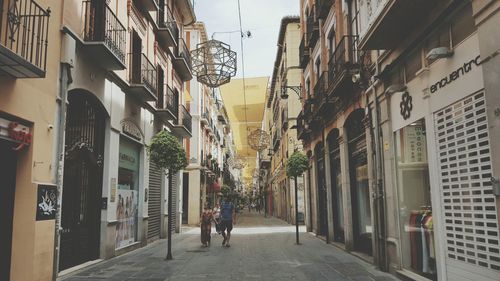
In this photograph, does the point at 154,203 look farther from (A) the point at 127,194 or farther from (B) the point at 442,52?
(B) the point at 442,52

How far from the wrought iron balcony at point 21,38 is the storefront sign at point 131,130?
5.24 metres

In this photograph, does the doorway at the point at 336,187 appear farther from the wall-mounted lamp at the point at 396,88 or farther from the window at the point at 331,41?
the wall-mounted lamp at the point at 396,88

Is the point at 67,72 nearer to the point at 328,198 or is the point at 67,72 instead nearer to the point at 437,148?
the point at 437,148

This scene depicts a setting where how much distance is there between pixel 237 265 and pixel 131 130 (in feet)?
19.2

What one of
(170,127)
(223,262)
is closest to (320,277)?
(223,262)

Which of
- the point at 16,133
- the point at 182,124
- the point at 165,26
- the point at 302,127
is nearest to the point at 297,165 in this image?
the point at 302,127

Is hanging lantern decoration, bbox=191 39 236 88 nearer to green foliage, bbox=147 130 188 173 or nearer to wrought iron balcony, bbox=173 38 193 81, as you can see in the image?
green foliage, bbox=147 130 188 173

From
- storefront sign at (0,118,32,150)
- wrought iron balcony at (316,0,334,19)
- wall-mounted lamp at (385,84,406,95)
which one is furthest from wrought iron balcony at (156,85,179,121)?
wall-mounted lamp at (385,84,406,95)

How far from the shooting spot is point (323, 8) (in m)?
15.6

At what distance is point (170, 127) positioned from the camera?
18938 mm

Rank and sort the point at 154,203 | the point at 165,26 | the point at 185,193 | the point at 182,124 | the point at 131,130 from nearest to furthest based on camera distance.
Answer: the point at 131,130, the point at 154,203, the point at 165,26, the point at 182,124, the point at 185,193

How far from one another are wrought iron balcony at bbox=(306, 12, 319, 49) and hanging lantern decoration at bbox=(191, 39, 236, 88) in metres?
9.24

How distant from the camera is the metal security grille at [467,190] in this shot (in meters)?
5.71

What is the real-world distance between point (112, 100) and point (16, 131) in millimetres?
4871
